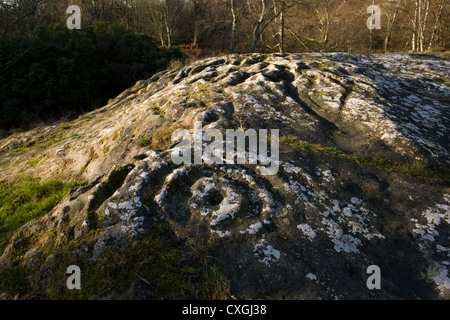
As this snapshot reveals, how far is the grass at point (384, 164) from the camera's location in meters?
3.59

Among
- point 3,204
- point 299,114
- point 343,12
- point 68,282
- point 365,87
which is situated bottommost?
point 3,204

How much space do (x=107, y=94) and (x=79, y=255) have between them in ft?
50.2

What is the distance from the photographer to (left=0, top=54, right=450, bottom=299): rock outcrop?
8.03 ft

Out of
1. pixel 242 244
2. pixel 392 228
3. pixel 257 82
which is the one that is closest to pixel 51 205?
pixel 242 244

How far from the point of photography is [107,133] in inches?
223

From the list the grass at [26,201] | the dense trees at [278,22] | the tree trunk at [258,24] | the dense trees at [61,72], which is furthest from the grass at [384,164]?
the dense trees at [278,22]

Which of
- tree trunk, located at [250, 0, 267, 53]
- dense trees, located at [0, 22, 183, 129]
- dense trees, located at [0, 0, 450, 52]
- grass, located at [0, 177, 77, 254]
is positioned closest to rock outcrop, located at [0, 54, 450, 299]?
grass, located at [0, 177, 77, 254]

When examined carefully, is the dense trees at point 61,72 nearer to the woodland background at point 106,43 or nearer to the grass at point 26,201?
the woodland background at point 106,43

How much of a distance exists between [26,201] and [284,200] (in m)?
4.81

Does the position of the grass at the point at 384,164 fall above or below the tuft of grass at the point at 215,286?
above

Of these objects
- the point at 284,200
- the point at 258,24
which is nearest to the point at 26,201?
the point at 284,200

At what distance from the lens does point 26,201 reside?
492cm

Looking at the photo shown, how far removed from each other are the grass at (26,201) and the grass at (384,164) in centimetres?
406

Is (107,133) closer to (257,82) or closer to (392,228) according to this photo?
(257,82)
